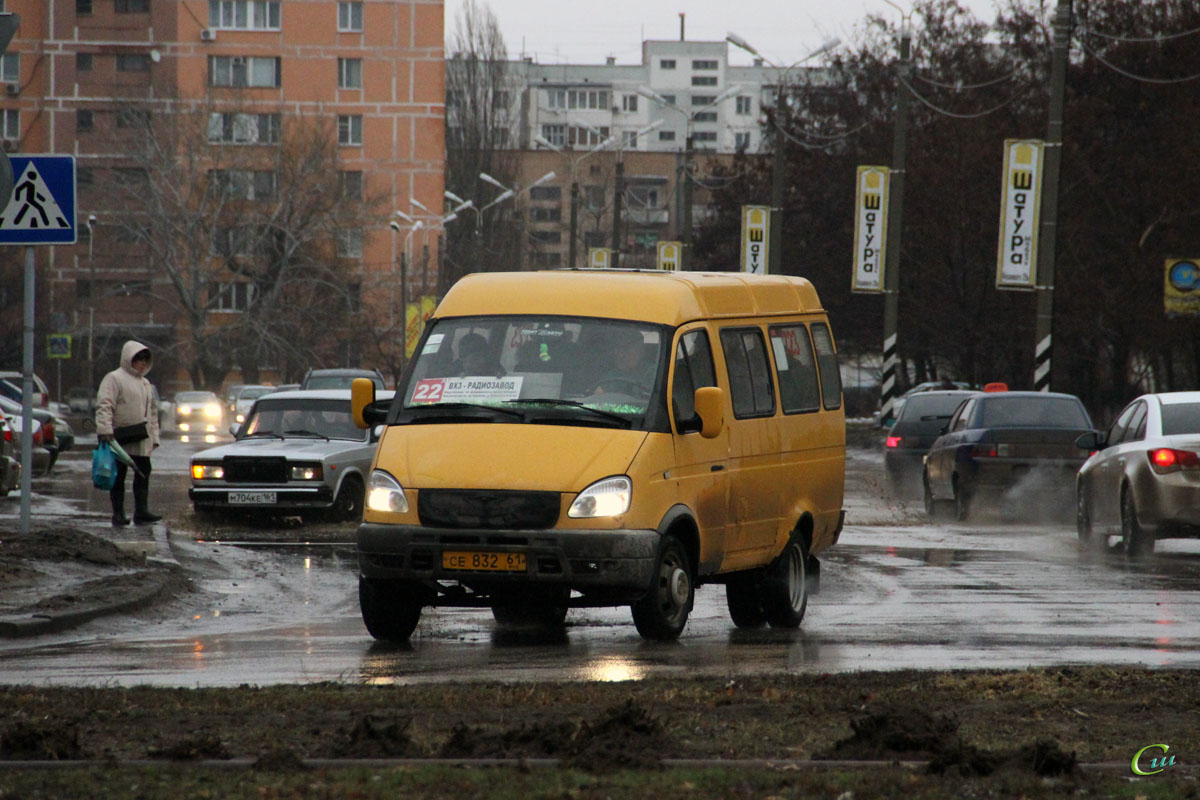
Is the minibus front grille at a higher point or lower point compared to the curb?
higher

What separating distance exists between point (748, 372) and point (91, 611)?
459cm

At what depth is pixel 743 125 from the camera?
163m

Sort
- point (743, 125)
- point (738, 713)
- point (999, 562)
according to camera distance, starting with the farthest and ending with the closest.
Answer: point (743, 125) < point (999, 562) < point (738, 713)

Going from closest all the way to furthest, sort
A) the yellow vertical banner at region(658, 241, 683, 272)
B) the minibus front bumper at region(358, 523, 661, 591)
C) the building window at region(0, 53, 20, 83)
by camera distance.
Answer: the minibus front bumper at region(358, 523, 661, 591) → the yellow vertical banner at region(658, 241, 683, 272) → the building window at region(0, 53, 20, 83)

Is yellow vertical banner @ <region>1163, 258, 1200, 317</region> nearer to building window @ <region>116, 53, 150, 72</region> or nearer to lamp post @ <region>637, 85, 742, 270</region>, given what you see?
lamp post @ <region>637, 85, 742, 270</region>

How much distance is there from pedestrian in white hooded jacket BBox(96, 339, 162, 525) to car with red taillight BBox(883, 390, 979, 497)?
14692 millimetres

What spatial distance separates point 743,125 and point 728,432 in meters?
153

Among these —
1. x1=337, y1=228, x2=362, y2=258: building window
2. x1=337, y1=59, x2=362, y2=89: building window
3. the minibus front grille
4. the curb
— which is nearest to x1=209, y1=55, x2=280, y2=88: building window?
x1=337, y1=59, x2=362, y2=89: building window

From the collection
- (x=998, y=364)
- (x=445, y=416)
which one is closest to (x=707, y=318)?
(x=445, y=416)

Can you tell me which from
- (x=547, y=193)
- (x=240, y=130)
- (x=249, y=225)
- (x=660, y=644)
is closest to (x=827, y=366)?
(x=660, y=644)

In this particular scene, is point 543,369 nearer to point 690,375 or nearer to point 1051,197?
point 690,375

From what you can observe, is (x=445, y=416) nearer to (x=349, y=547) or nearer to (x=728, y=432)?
(x=728, y=432)

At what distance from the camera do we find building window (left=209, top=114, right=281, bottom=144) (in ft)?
285

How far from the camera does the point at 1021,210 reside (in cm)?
3344
